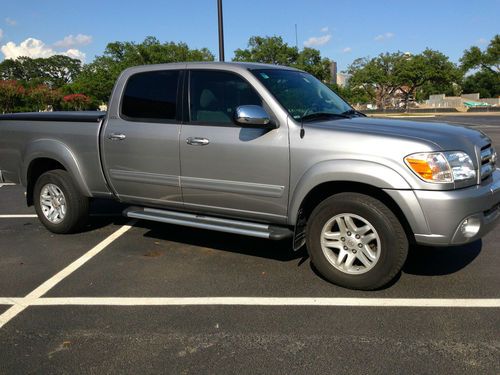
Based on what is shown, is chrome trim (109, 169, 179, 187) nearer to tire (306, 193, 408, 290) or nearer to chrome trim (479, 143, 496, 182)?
tire (306, 193, 408, 290)

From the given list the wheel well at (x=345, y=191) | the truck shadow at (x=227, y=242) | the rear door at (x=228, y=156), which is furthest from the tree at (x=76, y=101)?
the wheel well at (x=345, y=191)

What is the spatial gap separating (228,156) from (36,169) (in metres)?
2.92

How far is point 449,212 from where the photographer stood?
3.56m

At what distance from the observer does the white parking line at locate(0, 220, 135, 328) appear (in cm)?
373

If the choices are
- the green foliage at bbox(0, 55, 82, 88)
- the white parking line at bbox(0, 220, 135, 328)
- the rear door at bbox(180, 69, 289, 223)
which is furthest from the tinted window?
the green foliage at bbox(0, 55, 82, 88)

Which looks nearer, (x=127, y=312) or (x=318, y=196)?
(x=127, y=312)

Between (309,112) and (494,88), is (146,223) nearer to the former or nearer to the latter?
(309,112)

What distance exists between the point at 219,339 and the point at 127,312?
0.86 metres

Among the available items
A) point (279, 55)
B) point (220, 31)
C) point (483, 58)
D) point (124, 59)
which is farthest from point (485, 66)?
point (220, 31)

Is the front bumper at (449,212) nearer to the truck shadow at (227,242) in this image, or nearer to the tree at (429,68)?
the truck shadow at (227,242)

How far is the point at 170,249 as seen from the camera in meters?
5.27

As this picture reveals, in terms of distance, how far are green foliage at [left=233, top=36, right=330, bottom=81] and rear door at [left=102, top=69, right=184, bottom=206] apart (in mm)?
45260

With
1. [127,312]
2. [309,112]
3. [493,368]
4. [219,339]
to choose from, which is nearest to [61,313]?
[127,312]

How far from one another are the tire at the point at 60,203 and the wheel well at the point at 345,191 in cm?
279
